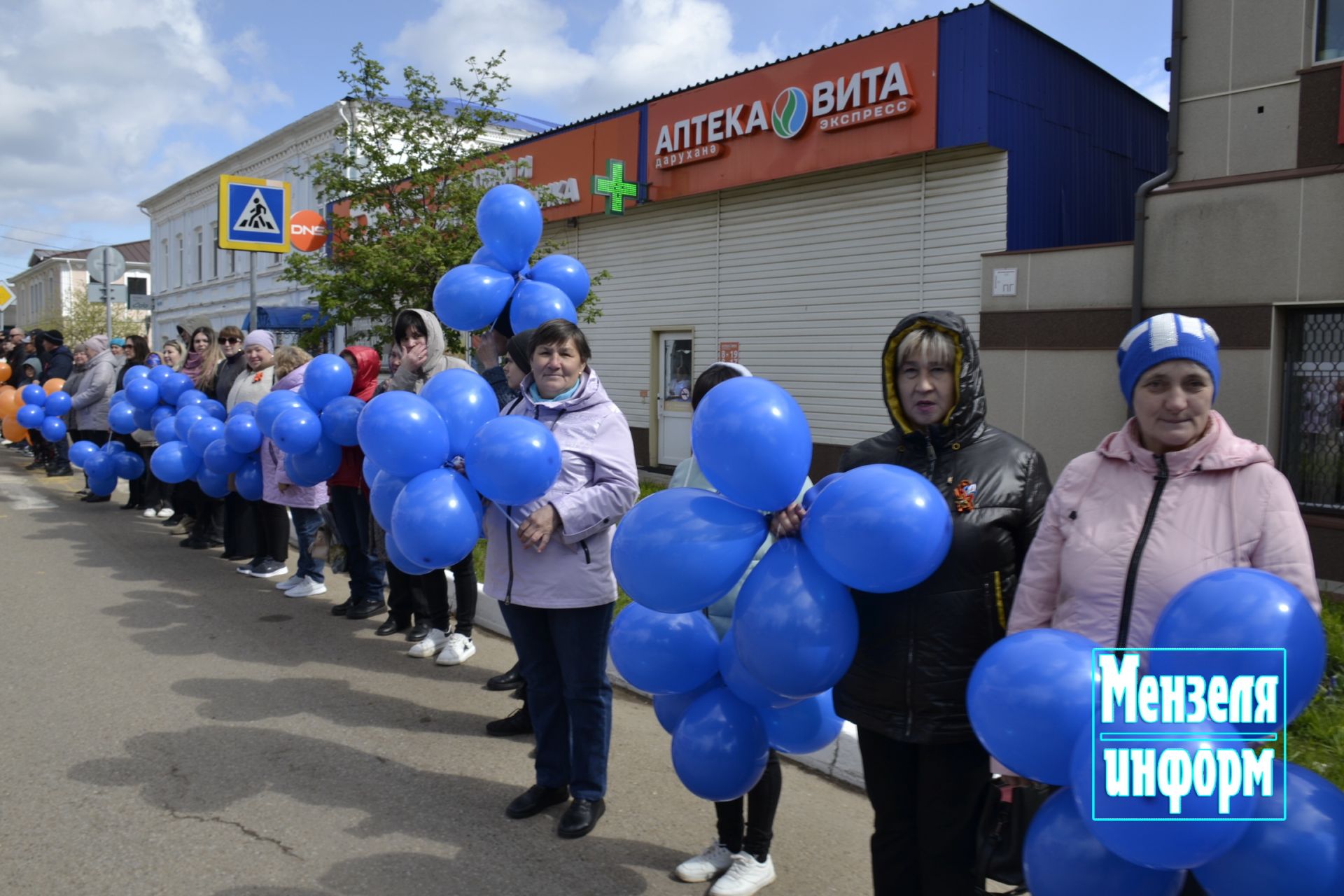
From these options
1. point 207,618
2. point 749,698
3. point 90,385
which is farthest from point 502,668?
point 90,385

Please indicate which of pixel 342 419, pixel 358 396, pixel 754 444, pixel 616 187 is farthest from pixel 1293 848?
pixel 616 187

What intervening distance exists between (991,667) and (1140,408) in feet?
2.23

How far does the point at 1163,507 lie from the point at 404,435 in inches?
104

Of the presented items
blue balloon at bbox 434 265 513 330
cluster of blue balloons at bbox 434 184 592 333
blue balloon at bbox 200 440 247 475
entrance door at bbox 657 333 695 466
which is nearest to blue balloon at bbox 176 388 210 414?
blue balloon at bbox 200 440 247 475

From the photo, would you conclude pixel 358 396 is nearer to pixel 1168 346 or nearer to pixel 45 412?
pixel 1168 346

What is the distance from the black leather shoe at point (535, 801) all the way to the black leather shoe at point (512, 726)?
2.60ft

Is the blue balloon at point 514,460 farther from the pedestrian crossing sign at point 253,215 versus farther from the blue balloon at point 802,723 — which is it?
the pedestrian crossing sign at point 253,215

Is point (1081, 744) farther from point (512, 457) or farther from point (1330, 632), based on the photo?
point (1330, 632)

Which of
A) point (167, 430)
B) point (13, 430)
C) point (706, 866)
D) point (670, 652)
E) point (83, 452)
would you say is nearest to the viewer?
point (670, 652)

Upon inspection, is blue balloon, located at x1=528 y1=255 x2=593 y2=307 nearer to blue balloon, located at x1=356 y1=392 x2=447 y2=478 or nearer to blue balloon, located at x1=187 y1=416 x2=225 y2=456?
blue balloon, located at x1=356 y1=392 x2=447 y2=478

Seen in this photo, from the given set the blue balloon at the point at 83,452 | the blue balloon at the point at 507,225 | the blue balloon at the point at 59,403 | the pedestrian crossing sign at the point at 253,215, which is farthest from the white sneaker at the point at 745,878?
the blue balloon at the point at 59,403

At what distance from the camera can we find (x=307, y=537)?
7.41 m

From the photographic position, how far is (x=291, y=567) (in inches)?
331

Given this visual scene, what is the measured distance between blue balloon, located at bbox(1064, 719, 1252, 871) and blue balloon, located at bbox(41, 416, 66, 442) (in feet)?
42.3
